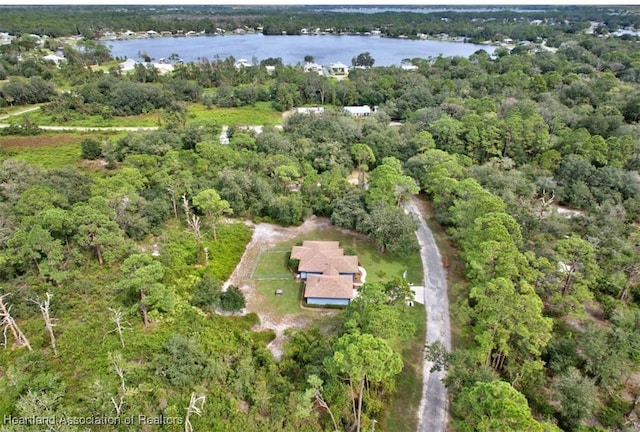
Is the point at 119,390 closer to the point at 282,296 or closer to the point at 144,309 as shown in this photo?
the point at 144,309

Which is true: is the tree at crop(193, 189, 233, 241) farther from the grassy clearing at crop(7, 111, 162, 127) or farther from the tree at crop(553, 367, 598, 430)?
the grassy clearing at crop(7, 111, 162, 127)

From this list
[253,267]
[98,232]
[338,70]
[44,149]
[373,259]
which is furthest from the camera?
[338,70]

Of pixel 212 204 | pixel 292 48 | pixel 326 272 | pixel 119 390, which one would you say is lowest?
pixel 326 272

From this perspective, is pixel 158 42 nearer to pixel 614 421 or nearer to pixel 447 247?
pixel 447 247

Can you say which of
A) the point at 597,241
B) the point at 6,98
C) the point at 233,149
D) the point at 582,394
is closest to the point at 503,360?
the point at 582,394

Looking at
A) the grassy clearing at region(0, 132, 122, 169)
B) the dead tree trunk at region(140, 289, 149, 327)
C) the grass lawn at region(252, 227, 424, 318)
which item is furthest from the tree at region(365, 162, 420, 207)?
the grassy clearing at region(0, 132, 122, 169)

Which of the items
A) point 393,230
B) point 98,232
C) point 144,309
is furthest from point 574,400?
point 98,232
